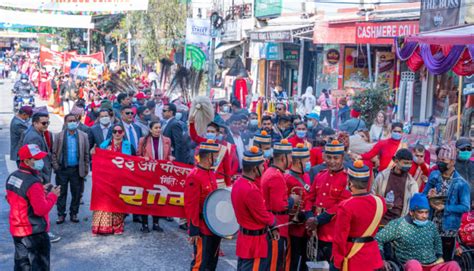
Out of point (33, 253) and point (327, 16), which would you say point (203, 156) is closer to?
point (33, 253)

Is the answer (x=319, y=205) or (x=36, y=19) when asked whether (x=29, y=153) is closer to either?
(x=319, y=205)

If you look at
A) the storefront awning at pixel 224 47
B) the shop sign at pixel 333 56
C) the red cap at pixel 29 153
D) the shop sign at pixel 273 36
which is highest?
the shop sign at pixel 273 36

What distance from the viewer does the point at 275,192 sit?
7859 millimetres

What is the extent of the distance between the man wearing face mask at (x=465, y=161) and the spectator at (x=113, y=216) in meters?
5.02

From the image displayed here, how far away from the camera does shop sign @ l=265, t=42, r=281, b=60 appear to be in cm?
3180

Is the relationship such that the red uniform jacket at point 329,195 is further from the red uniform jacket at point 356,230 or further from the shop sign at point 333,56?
the shop sign at point 333,56

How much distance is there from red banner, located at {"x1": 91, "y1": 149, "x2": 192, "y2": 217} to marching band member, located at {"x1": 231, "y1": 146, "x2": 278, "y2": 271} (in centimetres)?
402

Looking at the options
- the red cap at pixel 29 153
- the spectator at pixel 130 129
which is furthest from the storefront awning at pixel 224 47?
the red cap at pixel 29 153

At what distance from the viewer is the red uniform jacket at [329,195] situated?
8078 millimetres

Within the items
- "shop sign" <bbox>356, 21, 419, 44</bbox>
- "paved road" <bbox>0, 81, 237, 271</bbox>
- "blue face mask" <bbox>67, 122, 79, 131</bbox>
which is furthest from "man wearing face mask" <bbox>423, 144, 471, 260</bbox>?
"shop sign" <bbox>356, 21, 419, 44</bbox>

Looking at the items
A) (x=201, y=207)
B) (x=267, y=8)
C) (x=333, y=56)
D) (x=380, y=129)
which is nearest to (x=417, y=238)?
(x=201, y=207)

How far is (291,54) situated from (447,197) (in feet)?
74.9

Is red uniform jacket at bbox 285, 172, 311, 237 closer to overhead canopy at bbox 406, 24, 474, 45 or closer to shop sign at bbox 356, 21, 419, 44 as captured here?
overhead canopy at bbox 406, 24, 474, 45

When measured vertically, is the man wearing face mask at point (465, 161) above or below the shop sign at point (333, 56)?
below
